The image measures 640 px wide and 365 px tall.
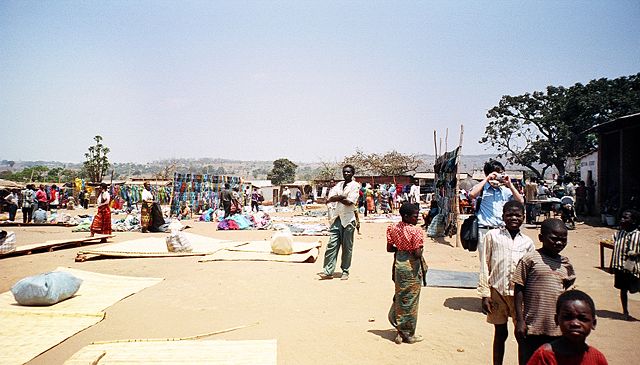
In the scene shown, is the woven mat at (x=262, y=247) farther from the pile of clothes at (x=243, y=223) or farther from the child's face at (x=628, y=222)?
the child's face at (x=628, y=222)

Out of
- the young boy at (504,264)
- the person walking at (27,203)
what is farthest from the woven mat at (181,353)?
the person walking at (27,203)

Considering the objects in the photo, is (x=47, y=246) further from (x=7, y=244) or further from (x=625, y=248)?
(x=625, y=248)

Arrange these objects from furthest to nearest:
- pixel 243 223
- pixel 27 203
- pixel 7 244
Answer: pixel 27 203 → pixel 243 223 → pixel 7 244

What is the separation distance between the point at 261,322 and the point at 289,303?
887 mm

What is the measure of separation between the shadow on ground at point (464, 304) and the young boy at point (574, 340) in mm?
3699

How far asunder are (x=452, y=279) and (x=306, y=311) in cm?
304

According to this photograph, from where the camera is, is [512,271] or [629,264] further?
[629,264]

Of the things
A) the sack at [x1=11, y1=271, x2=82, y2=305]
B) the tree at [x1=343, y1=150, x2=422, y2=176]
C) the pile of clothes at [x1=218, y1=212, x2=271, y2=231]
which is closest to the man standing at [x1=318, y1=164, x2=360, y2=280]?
the sack at [x1=11, y1=271, x2=82, y2=305]

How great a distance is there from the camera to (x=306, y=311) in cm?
544

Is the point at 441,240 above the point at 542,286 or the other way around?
the other way around

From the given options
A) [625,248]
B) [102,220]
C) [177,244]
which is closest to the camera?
[625,248]

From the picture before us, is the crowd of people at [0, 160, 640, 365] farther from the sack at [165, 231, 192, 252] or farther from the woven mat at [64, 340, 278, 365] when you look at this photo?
the sack at [165, 231, 192, 252]

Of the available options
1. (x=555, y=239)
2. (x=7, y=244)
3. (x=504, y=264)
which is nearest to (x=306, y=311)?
(x=504, y=264)

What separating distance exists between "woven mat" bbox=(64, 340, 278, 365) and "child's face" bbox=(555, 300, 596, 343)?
7.98 feet
